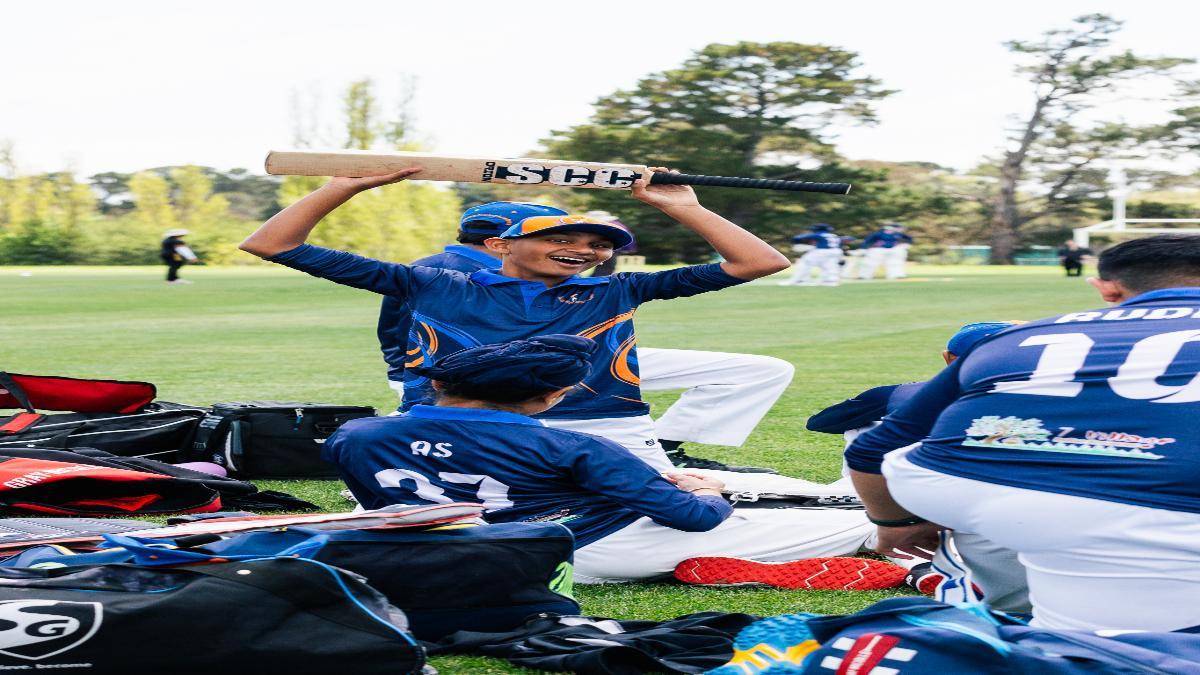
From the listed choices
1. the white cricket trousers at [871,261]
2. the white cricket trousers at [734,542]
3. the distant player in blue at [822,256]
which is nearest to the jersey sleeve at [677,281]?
the white cricket trousers at [734,542]

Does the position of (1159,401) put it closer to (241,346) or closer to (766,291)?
(241,346)

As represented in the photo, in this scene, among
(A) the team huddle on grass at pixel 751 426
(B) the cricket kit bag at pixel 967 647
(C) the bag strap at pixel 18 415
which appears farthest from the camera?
(C) the bag strap at pixel 18 415

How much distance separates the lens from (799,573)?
4.50 m

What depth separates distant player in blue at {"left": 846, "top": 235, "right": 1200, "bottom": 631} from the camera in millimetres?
2693

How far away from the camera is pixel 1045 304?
25984 millimetres

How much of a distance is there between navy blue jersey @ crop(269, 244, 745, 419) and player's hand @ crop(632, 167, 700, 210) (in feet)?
0.78

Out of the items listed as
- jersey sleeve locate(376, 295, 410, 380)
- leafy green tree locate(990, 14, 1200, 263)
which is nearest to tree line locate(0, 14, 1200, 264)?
leafy green tree locate(990, 14, 1200, 263)

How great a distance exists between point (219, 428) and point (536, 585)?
3491 millimetres

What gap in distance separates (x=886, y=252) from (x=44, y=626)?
39.7 meters

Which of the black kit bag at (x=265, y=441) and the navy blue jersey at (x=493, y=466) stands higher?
the navy blue jersey at (x=493, y=466)

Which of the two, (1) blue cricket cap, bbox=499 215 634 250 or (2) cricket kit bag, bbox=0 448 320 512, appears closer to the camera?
(1) blue cricket cap, bbox=499 215 634 250

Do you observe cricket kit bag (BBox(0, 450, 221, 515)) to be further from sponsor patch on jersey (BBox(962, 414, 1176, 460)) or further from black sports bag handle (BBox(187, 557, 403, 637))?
sponsor patch on jersey (BBox(962, 414, 1176, 460))

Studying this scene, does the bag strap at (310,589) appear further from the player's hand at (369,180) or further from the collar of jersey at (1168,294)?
the player's hand at (369,180)

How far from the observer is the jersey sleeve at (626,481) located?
3.93 meters
